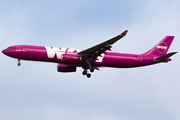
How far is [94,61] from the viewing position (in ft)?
136

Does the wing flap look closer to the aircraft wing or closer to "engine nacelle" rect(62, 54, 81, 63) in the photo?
the aircraft wing

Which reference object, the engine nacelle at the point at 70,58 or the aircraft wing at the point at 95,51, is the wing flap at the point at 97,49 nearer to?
the aircraft wing at the point at 95,51

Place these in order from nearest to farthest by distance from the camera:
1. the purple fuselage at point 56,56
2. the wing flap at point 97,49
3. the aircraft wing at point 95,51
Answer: the wing flap at point 97,49
the aircraft wing at point 95,51
the purple fuselage at point 56,56

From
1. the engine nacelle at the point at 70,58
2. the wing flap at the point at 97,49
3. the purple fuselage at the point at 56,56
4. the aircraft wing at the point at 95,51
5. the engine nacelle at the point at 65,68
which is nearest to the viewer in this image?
the wing flap at the point at 97,49

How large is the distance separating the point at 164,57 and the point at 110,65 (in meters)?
7.82

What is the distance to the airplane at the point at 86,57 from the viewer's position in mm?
39750

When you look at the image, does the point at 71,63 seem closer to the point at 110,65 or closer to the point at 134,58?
the point at 110,65

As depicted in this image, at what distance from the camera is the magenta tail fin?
4525 cm

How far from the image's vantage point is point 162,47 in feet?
150

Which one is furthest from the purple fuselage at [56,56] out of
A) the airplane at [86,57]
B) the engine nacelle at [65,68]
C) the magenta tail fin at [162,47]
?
the magenta tail fin at [162,47]

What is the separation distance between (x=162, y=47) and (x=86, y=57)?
41.3ft

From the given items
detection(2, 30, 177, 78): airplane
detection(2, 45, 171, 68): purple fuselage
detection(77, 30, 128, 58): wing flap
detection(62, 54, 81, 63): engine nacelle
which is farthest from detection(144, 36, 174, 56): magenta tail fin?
detection(62, 54, 81, 63): engine nacelle

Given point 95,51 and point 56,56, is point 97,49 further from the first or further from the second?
point 56,56

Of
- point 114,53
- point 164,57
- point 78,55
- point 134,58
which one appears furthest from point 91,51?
point 164,57
